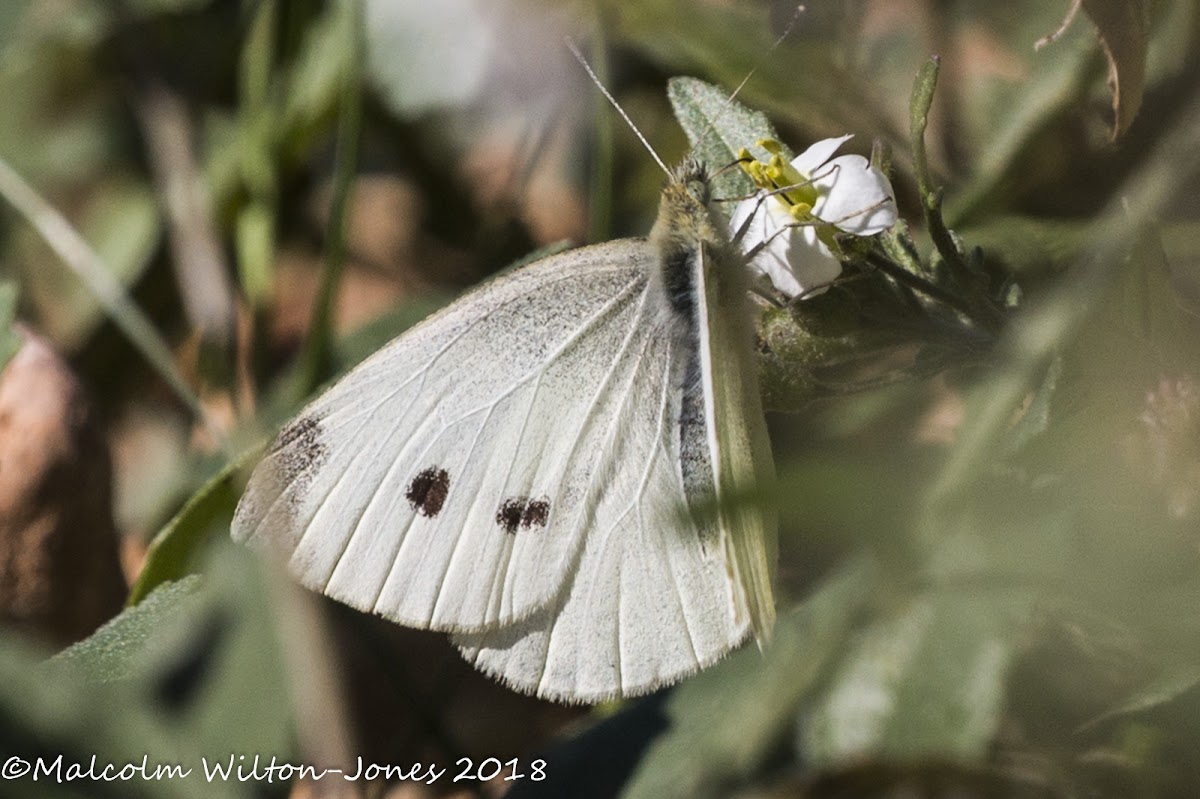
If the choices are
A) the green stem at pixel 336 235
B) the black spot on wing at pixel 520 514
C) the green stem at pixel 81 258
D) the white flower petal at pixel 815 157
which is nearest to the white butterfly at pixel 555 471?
the black spot on wing at pixel 520 514

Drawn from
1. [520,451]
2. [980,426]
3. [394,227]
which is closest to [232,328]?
[394,227]

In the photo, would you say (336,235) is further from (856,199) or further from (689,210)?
(856,199)

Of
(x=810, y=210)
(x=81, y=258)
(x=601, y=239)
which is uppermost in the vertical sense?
(x=81, y=258)

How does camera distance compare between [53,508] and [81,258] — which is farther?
[81,258]

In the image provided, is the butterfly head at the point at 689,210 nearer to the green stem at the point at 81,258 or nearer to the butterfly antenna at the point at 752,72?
the butterfly antenna at the point at 752,72

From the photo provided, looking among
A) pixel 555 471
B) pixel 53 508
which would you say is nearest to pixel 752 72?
pixel 555 471

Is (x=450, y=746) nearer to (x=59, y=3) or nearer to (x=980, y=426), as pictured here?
(x=980, y=426)
